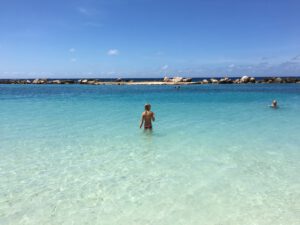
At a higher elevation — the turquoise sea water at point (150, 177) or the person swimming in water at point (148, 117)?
the person swimming in water at point (148, 117)

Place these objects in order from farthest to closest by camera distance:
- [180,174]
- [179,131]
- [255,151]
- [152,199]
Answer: [179,131]
[255,151]
[180,174]
[152,199]

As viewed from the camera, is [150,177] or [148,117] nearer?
[150,177]

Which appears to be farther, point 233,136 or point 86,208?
point 233,136

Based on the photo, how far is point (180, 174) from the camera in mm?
7090

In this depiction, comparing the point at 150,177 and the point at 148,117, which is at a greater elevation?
Result: the point at 148,117

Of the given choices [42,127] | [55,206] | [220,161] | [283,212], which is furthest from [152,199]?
[42,127]

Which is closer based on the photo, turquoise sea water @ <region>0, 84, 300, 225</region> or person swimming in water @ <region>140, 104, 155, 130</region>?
turquoise sea water @ <region>0, 84, 300, 225</region>

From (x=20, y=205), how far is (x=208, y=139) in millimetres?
7081

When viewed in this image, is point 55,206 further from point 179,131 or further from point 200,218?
point 179,131

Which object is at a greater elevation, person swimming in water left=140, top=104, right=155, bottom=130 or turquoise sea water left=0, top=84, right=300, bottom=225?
person swimming in water left=140, top=104, right=155, bottom=130

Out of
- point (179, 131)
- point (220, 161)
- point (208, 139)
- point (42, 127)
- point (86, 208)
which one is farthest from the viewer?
point (42, 127)

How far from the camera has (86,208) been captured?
5.39 metres

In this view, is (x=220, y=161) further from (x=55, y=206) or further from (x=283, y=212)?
(x=55, y=206)

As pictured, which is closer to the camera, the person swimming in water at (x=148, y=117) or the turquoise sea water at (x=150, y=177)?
the turquoise sea water at (x=150, y=177)
